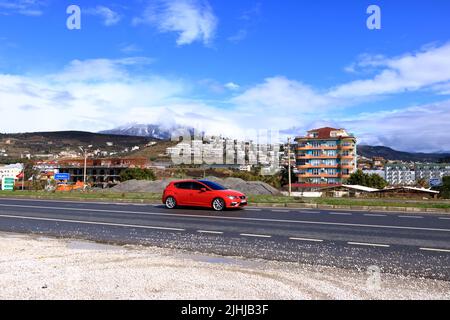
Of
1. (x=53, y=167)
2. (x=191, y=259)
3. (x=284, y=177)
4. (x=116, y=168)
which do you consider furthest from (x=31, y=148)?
(x=191, y=259)

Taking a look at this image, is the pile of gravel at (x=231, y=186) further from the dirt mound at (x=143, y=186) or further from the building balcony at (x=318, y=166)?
the building balcony at (x=318, y=166)

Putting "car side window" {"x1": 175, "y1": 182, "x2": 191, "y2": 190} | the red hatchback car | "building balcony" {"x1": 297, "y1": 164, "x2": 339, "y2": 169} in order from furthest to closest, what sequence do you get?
"building balcony" {"x1": 297, "y1": 164, "x2": 339, "y2": 169} → "car side window" {"x1": 175, "y1": 182, "x2": 191, "y2": 190} → the red hatchback car

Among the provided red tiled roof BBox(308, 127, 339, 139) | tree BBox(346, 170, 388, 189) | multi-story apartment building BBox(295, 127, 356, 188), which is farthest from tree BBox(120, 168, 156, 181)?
tree BBox(346, 170, 388, 189)

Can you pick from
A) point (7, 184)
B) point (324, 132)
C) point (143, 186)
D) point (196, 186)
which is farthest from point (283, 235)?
point (324, 132)

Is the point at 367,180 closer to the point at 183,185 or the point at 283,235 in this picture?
the point at 183,185

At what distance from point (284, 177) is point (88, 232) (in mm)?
89450

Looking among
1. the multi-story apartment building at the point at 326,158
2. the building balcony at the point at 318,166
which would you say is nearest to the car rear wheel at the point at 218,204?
the multi-story apartment building at the point at 326,158

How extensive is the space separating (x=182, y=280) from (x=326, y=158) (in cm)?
10160

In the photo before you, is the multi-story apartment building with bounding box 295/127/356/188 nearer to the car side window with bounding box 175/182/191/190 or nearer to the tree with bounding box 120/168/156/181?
the tree with bounding box 120/168/156/181

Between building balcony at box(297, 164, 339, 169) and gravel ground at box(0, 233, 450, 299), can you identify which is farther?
building balcony at box(297, 164, 339, 169)

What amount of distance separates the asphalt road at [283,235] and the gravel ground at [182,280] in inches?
40.1

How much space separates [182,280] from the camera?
6.03 metres

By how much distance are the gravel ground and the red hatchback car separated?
11.1 metres

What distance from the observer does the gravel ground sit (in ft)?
17.5
